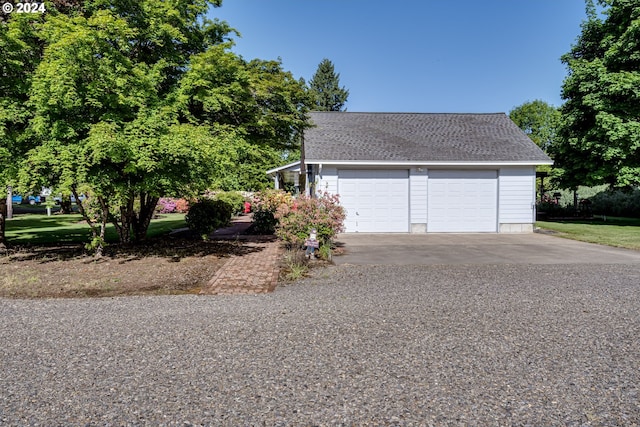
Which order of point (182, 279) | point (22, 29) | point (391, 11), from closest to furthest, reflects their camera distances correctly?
point (182, 279) < point (22, 29) < point (391, 11)

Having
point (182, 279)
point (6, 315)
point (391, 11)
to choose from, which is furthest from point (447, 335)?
point (391, 11)

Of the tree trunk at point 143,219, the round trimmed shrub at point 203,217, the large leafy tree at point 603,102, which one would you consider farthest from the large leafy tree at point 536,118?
the tree trunk at point 143,219

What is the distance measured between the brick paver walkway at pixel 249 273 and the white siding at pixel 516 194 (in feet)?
→ 30.4

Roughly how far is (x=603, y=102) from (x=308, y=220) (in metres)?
16.8

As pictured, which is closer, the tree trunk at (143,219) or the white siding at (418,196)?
the tree trunk at (143,219)

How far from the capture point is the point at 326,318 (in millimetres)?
4812

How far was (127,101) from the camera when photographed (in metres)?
7.28

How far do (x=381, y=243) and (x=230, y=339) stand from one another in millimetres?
8476

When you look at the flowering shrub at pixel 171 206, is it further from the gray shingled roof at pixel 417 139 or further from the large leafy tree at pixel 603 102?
the large leafy tree at pixel 603 102

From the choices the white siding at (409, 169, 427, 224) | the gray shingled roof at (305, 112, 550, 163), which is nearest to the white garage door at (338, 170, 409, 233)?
the white siding at (409, 169, 427, 224)

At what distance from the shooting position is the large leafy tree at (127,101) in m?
6.85

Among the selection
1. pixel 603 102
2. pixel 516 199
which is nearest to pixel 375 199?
pixel 516 199

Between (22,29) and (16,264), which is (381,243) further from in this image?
(22,29)

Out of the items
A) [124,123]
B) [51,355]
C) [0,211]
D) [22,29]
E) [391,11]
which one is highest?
[391,11]
